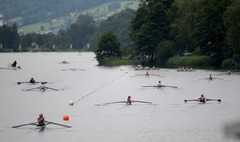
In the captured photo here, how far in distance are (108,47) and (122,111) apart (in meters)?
83.6

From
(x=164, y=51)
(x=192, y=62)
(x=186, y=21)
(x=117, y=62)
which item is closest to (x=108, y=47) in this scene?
(x=117, y=62)

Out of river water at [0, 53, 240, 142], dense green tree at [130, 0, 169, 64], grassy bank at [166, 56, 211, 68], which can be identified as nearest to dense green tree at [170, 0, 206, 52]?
dense green tree at [130, 0, 169, 64]

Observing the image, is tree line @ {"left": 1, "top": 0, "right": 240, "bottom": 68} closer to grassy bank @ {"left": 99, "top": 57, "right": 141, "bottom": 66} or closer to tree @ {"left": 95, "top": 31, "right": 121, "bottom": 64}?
tree @ {"left": 95, "top": 31, "right": 121, "bottom": 64}

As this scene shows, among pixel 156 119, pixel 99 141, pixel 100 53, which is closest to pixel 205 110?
pixel 156 119

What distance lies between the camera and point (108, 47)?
136000 millimetres

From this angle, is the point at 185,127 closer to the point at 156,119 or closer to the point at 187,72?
the point at 156,119

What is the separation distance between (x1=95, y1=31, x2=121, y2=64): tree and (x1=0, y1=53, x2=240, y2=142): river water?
1913 inches

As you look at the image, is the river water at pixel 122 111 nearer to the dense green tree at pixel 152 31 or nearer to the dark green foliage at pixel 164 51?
the dark green foliage at pixel 164 51

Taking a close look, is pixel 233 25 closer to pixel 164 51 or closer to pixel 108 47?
pixel 164 51

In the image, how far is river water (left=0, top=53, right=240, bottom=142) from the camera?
40656 millimetres

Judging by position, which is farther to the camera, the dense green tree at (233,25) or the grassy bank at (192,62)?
the grassy bank at (192,62)

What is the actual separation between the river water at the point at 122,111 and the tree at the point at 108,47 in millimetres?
48581

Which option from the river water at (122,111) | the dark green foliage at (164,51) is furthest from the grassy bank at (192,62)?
the river water at (122,111)

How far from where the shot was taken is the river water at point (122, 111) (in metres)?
40.7
